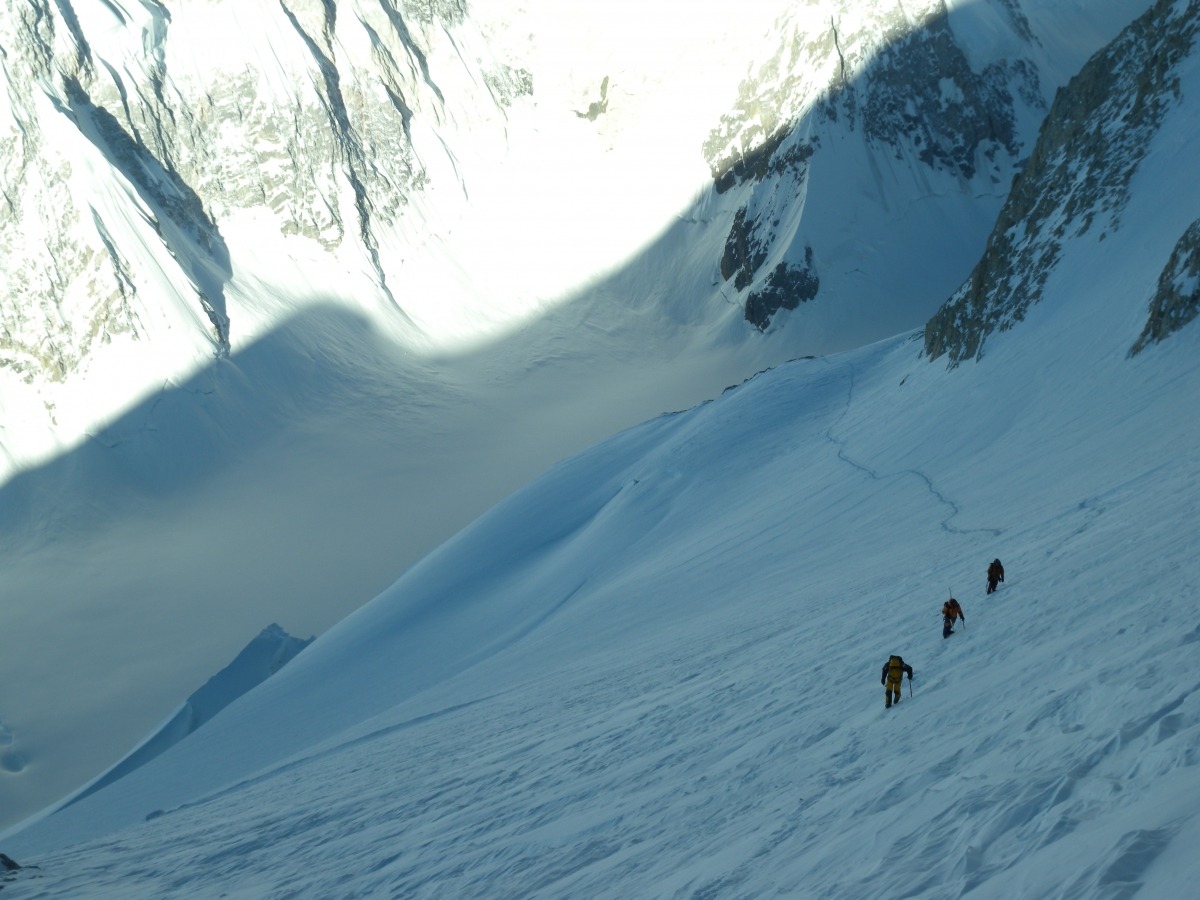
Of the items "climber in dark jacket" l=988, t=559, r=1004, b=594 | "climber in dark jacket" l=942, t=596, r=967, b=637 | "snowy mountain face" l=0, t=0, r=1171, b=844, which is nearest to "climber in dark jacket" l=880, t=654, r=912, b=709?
"climber in dark jacket" l=942, t=596, r=967, b=637

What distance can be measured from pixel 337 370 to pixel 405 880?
92.1 metres

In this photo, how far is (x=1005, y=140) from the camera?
11288 cm

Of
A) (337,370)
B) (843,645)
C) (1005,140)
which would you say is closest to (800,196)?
(1005,140)

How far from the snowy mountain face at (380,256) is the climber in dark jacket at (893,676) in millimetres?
60207

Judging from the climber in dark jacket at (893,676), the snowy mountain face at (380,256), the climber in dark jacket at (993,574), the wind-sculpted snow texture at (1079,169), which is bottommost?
the climber in dark jacket at (993,574)

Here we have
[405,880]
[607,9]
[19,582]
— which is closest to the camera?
[405,880]

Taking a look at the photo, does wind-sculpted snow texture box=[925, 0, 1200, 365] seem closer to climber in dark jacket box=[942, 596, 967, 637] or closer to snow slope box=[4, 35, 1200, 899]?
snow slope box=[4, 35, 1200, 899]

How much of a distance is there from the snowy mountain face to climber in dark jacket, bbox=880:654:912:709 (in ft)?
198

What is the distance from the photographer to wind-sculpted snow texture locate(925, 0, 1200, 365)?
104 feet

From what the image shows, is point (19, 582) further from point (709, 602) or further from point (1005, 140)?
point (1005, 140)

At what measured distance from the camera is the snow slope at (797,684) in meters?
7.54

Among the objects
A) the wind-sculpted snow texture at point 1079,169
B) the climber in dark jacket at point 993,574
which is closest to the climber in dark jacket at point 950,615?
the climber in dark jacket at point 993,574

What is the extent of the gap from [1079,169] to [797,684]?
25.7m

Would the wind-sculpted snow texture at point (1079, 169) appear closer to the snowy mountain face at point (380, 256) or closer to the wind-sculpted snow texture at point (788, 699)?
the wind-sculpted snow texture at point (788, 699)
